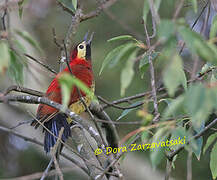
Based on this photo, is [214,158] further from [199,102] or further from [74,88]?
[74,88]

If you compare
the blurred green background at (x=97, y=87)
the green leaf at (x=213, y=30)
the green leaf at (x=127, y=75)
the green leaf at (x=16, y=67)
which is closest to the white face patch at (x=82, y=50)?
the blurred green background at (x=97, y=87)

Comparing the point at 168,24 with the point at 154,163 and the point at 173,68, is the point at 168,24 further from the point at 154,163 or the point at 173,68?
the point at 154,163

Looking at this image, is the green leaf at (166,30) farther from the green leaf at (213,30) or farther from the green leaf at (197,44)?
the green leaf at (213,30)

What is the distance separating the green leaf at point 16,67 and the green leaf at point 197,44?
732 mm

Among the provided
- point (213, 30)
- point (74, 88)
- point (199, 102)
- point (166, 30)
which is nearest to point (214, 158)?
point (213, 30)

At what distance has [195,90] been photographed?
4.78ft

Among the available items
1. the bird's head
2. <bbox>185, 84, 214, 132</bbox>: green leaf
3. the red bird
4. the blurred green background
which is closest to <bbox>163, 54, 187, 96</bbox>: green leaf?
<bbox>185, 84, 214, 132</bbox>: green leaf

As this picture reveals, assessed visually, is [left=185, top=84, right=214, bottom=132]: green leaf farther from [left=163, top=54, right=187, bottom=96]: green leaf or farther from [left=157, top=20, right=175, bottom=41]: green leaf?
[left=157, top=20, right=175, bottom=41]: green leaf

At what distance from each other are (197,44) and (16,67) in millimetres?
813

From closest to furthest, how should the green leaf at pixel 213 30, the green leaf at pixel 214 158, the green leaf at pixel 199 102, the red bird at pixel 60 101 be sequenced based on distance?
the green leaf at pixel 199 102 < the green leaf at pixel 213 30 < the green leaf at pixel 214 158 < the red bird at pixel 60 101

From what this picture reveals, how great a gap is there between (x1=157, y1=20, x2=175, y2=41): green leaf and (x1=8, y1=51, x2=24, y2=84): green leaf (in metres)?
0.68

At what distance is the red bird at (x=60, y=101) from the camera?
3355mm

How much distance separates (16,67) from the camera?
1901 millimetres

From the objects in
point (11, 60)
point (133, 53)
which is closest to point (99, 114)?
point (11, 60)
